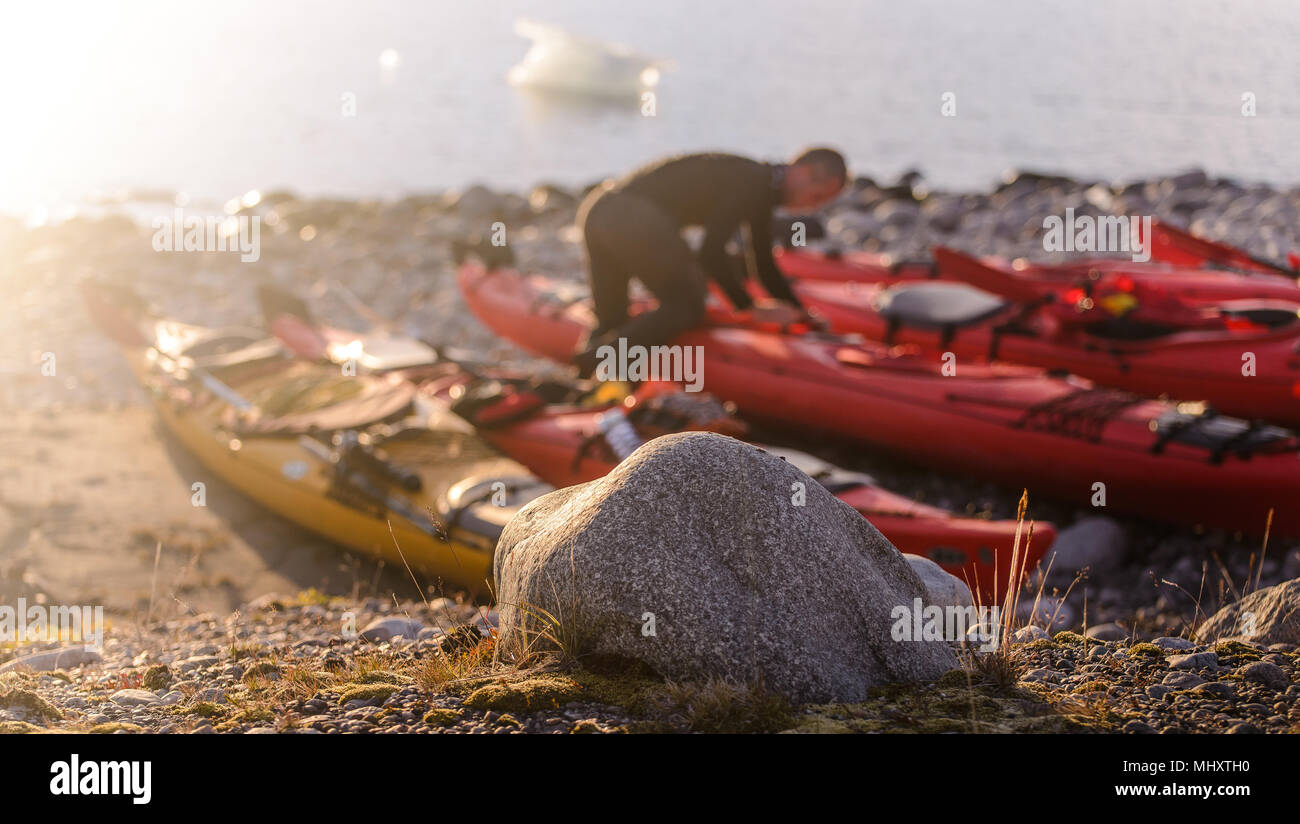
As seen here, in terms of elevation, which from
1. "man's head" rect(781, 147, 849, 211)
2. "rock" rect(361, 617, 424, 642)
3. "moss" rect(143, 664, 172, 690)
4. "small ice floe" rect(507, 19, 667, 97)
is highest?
"small ice floe" rect(507, 19, 667, 97)

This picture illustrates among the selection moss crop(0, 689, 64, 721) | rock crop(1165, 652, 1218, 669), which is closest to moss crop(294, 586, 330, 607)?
moss crop(0, 689, 64, 721)

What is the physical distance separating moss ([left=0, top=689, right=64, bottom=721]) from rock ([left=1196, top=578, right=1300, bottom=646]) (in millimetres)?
3684

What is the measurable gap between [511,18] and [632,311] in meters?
47.6

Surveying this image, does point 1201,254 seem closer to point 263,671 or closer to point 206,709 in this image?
point 263,671

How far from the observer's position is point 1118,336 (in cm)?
698

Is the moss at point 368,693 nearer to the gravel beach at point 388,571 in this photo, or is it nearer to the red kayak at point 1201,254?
the gravel beach at point 388,571

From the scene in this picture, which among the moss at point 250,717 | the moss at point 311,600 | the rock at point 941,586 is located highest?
the rock at point 941,586

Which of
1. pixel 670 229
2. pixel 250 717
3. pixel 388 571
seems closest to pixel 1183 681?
pixel 250 717

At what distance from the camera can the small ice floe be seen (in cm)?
3484

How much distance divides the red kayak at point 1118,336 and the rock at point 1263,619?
352 cm

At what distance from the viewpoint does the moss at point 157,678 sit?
10.3 feet

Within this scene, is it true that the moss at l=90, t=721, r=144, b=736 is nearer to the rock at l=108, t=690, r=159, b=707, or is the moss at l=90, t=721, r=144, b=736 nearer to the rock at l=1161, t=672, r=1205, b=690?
the rock at l=108, t=690, r=159, b=707

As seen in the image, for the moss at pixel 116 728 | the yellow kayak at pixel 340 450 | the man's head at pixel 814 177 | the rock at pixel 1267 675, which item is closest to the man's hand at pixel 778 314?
the man's head at pixel 814 177
